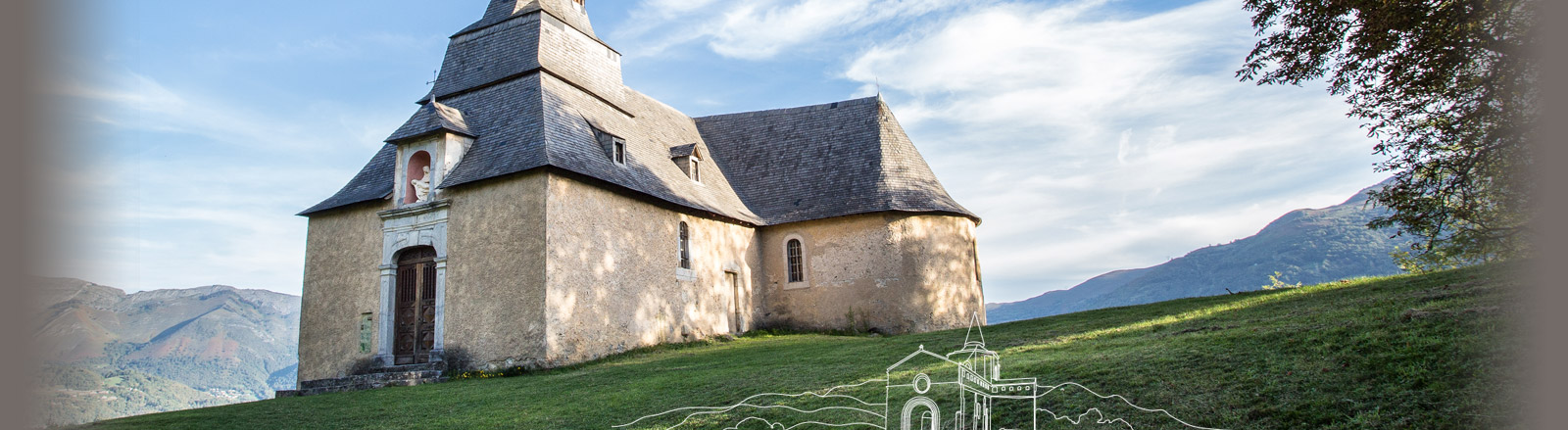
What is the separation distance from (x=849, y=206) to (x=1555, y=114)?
1917 cm

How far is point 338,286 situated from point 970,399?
58.5 feet

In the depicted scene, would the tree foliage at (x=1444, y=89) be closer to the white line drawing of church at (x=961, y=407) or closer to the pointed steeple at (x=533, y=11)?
the white line drawing of church at (x=961, y=407)

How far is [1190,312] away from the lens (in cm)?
1354

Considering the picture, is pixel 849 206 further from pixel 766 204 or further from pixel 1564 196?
pixel 1564 196

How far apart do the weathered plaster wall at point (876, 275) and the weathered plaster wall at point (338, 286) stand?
1075 centimetres

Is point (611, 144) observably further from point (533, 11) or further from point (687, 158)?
point (533, 11)

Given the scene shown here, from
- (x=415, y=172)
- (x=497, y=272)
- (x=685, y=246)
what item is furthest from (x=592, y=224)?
(x=415, y=172)

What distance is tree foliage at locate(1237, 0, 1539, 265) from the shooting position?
8.33 m

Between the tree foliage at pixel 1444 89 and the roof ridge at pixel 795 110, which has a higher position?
the roof ridge at pixel 795 110

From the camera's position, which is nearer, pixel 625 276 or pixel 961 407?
pixel 961 407

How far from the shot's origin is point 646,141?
23.7 metres

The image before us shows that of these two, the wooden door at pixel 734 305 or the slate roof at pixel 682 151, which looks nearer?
the wooden door at pixel 734 305

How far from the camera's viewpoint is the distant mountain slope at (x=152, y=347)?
6.10 ft

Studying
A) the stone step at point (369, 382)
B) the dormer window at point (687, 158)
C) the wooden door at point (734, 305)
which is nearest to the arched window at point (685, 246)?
the wooden door at point (734, 305)
